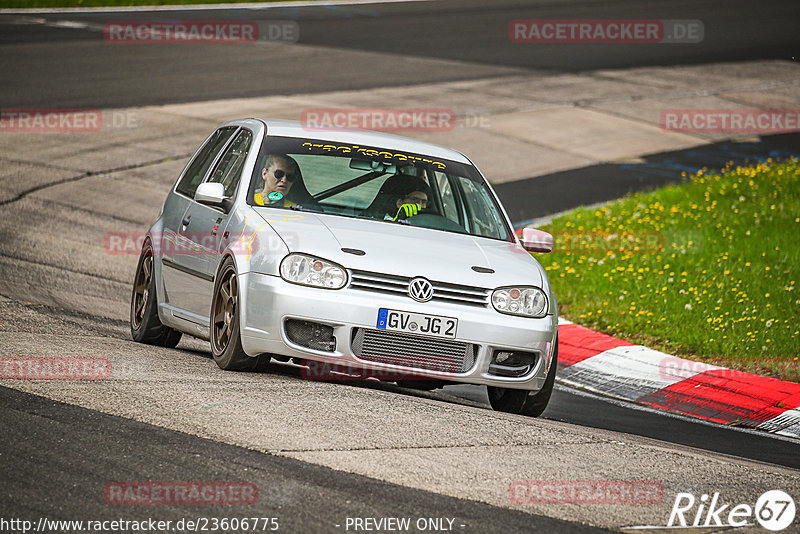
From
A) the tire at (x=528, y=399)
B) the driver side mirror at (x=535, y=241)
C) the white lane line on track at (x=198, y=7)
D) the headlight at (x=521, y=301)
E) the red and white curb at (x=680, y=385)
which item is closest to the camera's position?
the headlight at (x=521, y=301)

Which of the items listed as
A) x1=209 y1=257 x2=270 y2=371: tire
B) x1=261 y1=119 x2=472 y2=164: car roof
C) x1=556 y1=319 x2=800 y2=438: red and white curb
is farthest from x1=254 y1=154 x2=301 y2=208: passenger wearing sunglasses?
x1=556 y1=319 x2=800 y2=438: red and white curb

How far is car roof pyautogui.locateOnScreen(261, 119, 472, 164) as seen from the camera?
27.1ft

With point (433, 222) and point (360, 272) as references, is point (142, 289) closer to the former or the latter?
point (433, 222)

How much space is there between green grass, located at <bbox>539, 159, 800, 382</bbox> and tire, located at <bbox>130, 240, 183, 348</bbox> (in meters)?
3.98

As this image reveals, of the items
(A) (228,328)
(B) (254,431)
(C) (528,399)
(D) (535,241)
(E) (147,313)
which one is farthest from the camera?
(E) (147,313)

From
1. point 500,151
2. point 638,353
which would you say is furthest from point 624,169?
point 638,353

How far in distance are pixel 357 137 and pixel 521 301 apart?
2.00 meters

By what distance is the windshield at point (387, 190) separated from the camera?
7789 mm

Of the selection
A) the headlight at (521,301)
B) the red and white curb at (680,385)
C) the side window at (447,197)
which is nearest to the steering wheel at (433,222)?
the side window at (447,197)

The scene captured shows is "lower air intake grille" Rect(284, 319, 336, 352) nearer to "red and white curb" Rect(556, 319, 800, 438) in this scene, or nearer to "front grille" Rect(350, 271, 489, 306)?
"front grille" Rect(350, 271, 489, 306)

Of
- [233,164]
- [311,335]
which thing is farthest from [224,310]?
[233,164]

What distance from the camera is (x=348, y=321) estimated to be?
22.1ft

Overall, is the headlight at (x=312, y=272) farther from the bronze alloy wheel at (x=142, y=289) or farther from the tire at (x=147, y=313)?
the bronze alloy wheel at (x=142, y=289)

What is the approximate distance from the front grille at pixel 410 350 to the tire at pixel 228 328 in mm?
635
